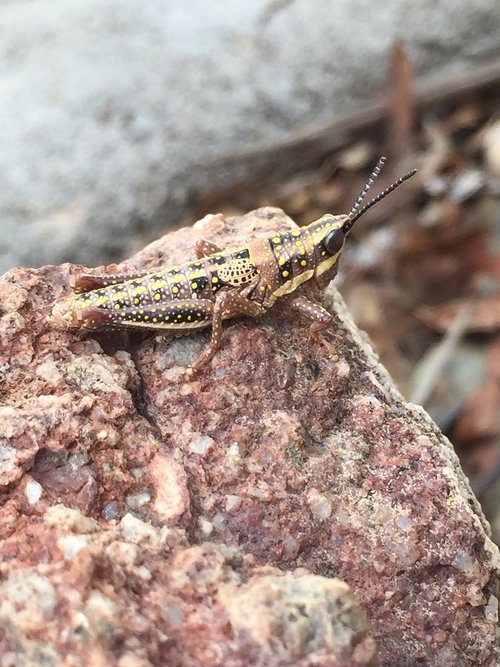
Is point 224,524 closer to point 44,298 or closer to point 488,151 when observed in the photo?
point 44,298

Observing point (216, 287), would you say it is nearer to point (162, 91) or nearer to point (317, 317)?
point (317, 317)

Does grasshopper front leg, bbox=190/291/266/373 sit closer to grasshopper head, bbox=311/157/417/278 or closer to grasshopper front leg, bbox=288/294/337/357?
grasshopper front leg, bbox=288/294/337/357

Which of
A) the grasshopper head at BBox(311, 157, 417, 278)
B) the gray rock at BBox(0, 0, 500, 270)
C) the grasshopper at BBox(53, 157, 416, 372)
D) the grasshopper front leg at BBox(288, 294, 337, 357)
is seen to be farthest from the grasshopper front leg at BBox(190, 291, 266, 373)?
the gray rock at BBox(0, 0, 500, 270)

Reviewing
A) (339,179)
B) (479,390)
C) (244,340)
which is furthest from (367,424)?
(339,179)

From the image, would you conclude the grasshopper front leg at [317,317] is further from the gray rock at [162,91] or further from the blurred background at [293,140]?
the gray rock at [162,91]

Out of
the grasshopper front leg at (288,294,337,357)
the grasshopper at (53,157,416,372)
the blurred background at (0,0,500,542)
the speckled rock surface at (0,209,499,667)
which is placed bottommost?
the speckled rock surface at (0,209,499,667)

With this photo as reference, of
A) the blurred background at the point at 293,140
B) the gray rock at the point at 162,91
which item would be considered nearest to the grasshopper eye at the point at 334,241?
the blurred background at the point at 293,140

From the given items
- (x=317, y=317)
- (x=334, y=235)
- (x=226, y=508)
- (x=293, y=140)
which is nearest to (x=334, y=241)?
(x=334, y=235)
